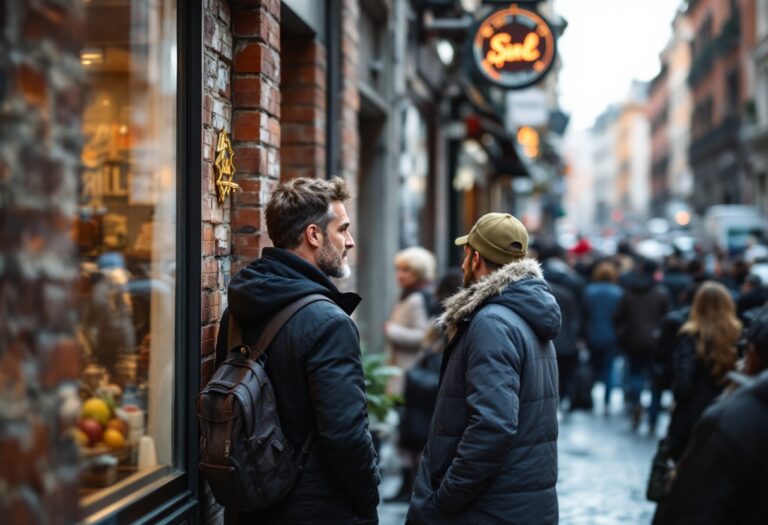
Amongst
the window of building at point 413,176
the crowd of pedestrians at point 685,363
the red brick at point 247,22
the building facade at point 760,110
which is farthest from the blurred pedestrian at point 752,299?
the building facade at point 760,110

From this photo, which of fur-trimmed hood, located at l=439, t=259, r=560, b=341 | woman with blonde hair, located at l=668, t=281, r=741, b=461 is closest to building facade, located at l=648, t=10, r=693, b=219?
woman with blonde hair, located at l=668, t=281, r=741, b=461

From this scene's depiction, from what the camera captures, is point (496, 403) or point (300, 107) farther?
point (300, 107)

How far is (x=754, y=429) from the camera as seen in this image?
255 centimetres

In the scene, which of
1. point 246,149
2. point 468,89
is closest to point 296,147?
point 246,149

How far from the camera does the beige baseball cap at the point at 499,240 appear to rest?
4141 millimetres

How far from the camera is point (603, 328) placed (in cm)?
1270

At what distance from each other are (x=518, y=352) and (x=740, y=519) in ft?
4.46

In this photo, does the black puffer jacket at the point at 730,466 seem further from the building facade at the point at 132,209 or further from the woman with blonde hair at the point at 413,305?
the woman with blonde hair at the point at 413,305

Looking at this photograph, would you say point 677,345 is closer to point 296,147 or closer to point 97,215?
point 296,147

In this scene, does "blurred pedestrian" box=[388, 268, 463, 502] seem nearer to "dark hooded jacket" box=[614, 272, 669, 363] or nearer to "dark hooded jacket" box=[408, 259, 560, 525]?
"dark hooded jacket" box=[408, 259, 560, 525]

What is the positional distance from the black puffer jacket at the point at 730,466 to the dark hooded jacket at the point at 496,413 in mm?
1168

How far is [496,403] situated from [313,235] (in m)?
0.92

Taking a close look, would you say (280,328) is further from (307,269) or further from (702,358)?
(702,358)

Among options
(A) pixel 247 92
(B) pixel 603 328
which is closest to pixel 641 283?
(B) pixel 603 328
